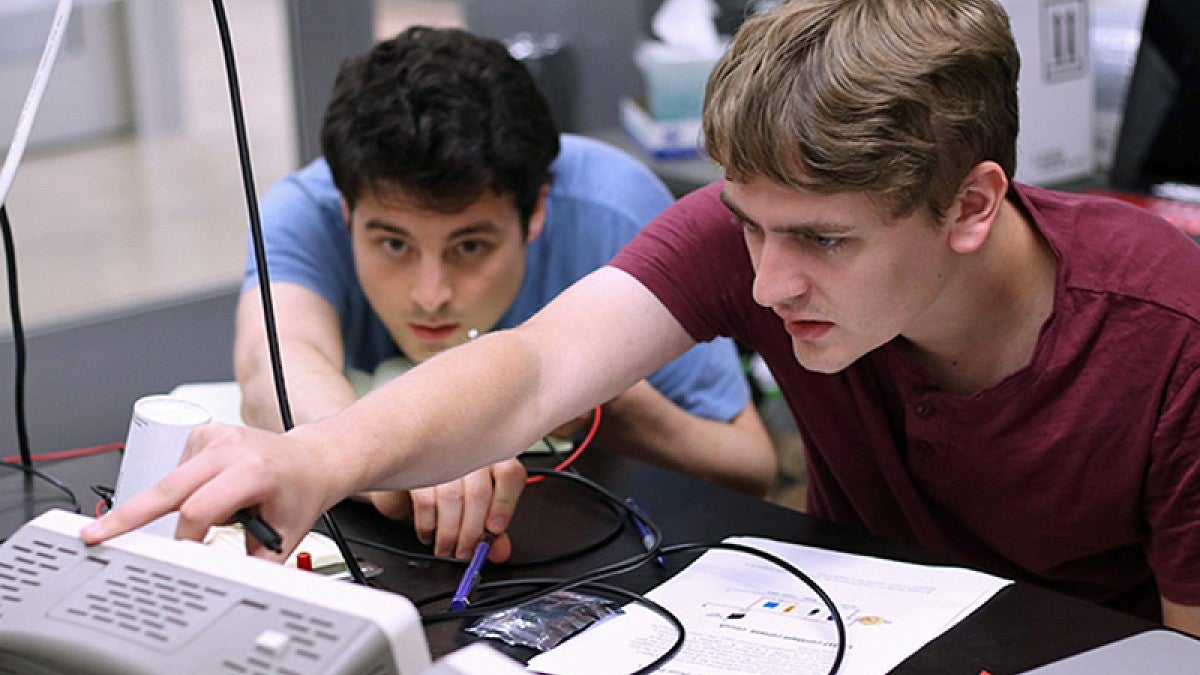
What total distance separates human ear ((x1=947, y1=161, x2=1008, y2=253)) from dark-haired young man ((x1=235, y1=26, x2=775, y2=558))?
20.0 inches

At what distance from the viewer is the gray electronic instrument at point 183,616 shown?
2.36 feet

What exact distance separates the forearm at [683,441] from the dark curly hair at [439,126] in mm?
264

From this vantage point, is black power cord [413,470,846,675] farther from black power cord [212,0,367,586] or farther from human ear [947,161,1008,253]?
human ear [947,161,1008,253]

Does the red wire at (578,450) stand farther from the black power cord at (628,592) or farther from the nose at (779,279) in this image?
the nose at (779,279)

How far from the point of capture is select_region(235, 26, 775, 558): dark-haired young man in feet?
5.15

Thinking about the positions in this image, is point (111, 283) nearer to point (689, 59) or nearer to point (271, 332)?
point (689, 59)

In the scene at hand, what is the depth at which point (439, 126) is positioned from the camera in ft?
5.18

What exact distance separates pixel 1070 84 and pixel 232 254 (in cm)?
245

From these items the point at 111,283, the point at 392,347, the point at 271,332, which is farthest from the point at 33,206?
the point at 271,332

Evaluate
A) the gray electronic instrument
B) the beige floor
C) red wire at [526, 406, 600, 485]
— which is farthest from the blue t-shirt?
the beige floor

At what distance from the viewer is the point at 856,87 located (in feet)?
3.50

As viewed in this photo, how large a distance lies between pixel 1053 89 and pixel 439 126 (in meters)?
1.18

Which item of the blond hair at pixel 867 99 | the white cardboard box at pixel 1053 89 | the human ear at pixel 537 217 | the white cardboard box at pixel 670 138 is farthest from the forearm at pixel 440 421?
the white cardboard box at pixel 670 138

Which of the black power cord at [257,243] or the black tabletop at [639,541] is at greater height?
the black power cord at [257,243]
